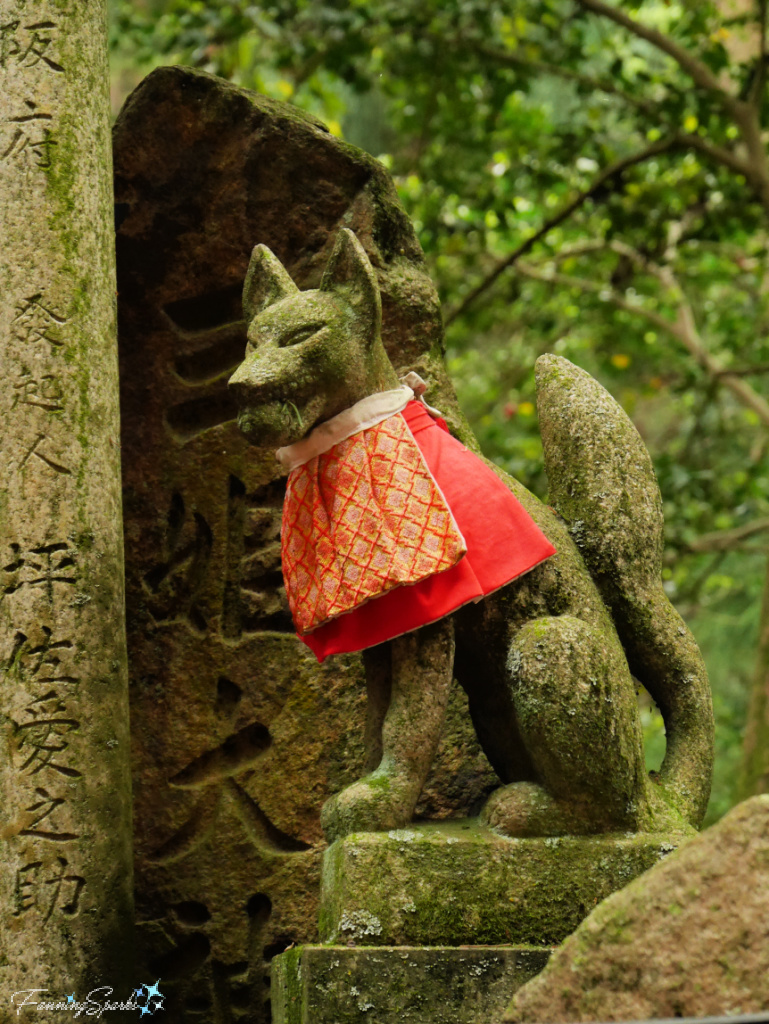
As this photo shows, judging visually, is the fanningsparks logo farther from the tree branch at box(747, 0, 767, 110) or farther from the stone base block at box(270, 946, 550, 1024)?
the tree branch at box(747, 0, 767, 110)

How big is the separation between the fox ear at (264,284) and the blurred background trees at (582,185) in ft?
12.1

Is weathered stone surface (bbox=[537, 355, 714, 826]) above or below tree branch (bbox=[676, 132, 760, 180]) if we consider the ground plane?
below

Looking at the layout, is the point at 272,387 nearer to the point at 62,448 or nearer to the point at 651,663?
the point at 62,448

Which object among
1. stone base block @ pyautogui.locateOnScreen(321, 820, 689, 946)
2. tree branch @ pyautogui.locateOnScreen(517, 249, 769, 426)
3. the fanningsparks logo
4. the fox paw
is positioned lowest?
the fanningsparks logo

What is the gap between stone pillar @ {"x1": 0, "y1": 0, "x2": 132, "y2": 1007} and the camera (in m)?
2.62

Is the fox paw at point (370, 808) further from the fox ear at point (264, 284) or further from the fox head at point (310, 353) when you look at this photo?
the fox ear at point (264, 284)

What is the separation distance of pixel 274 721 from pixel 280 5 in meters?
4.59

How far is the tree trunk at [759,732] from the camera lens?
596cm

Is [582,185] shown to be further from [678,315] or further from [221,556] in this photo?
[221,556]

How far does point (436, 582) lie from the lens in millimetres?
2568

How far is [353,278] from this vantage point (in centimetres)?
264

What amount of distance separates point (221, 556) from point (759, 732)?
146 inches

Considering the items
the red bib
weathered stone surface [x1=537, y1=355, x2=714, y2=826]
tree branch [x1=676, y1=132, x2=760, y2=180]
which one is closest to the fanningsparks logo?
the red bib

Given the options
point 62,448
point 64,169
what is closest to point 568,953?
point 62,448
